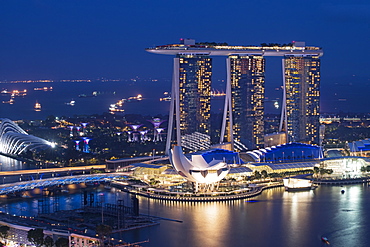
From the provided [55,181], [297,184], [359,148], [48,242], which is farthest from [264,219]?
[359,148]

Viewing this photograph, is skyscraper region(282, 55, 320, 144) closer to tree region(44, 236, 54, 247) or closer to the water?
the water

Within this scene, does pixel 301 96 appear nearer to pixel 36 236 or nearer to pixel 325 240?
pixel 325 240

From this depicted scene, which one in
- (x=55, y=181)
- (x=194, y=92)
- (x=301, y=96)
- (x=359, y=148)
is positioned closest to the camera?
(x=55, y=181)

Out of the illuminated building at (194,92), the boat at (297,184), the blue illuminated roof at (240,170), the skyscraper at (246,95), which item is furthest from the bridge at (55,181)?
the skyscraper at (246,95)

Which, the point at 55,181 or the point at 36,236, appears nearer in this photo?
the point at 36,236

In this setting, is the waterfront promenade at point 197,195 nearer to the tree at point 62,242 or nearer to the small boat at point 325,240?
the small boat at point 325,240

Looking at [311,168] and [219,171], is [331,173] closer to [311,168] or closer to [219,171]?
[311,168]
